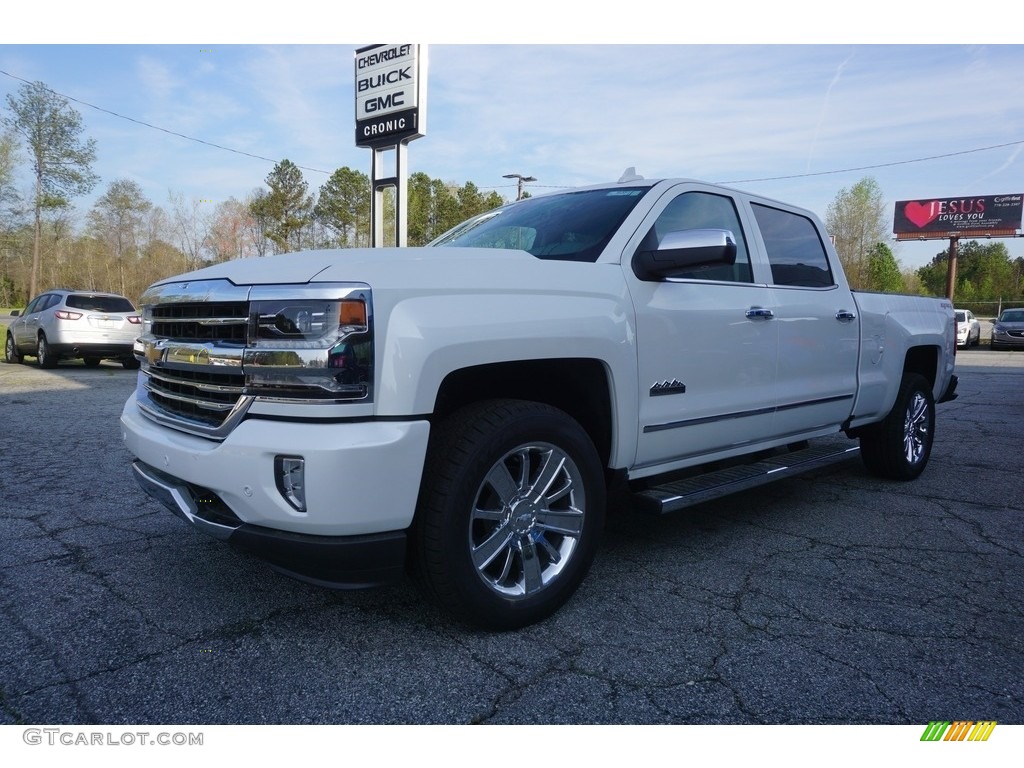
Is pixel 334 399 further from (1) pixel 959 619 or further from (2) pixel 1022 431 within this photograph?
(2) pixel 1022 431

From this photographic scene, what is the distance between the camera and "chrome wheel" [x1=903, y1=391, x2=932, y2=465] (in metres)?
5.32

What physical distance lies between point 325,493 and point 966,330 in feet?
97.3

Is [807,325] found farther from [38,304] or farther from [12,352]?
→ [12,352]

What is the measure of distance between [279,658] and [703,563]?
206cm

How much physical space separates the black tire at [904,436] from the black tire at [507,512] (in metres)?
3.27

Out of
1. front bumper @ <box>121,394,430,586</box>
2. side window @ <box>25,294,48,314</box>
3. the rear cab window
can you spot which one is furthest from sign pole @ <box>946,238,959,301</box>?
front bumper @ <box>121,394,430,586</box>

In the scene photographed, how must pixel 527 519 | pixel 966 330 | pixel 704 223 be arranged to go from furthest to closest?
1. pixel 966 330
2. pixel 704 223
3. pixel 527 519

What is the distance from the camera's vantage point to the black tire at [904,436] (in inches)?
205

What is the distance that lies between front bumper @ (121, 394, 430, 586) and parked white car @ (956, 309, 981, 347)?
2783cm

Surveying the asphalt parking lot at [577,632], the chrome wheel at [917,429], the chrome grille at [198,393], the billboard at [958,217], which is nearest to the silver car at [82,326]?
the asphalt parking lot at [577,632]

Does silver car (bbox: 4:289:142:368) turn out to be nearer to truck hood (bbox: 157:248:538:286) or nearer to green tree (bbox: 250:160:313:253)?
truck hood (bbox: 157:248:538:286)

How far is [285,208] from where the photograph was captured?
49.6 meters

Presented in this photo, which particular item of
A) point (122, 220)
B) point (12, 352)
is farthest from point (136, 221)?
point (12, 352)
